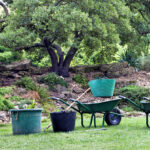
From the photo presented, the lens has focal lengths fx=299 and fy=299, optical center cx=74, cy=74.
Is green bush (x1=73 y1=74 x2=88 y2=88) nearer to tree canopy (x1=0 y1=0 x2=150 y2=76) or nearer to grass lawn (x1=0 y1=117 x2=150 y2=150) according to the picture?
tree canopy (x1=0 y1=0 x2=150 y2=76)

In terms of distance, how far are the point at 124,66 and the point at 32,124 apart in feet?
37.8

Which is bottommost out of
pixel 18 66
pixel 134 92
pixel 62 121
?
pixel 62 121

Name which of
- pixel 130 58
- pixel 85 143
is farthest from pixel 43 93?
pixel 85 143

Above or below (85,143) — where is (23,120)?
above

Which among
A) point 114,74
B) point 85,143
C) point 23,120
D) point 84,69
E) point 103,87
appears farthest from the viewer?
point 84,69

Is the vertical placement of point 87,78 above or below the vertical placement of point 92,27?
below

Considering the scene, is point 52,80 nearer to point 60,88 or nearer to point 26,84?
point 60,88

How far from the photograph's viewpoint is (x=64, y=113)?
6520mm

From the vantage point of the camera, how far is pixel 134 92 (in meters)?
13.5

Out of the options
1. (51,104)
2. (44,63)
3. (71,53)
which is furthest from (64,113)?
(44,63)

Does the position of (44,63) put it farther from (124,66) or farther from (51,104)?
(51,104)

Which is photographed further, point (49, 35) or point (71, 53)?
point (71, 53)

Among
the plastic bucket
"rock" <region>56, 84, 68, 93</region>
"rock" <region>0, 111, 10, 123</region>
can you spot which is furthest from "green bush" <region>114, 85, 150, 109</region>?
the plastic bucket

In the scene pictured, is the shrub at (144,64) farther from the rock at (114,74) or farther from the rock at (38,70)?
the rock at (38,70)
